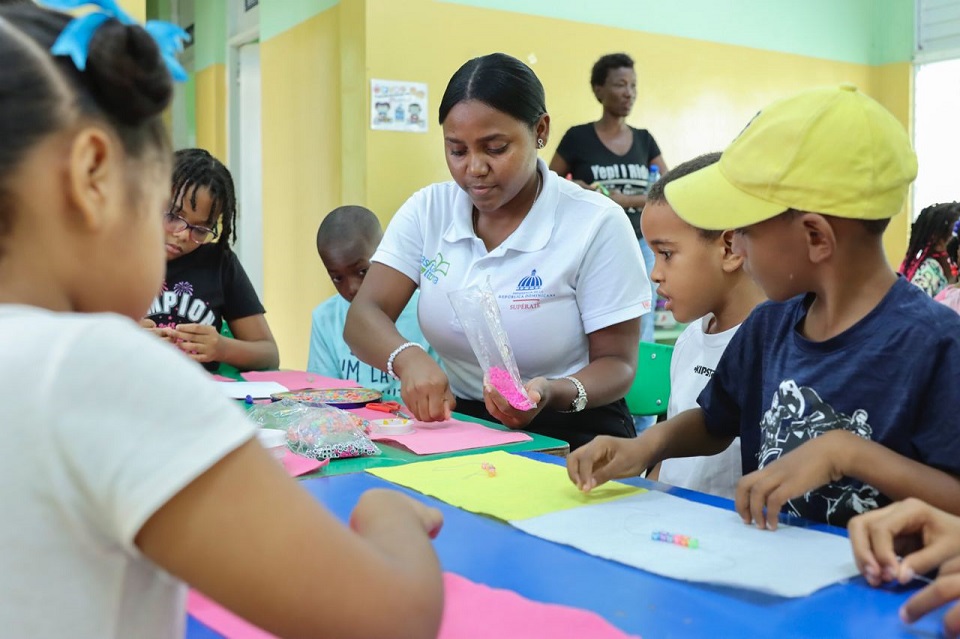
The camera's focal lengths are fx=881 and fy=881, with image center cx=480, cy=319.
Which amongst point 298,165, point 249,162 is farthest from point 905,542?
point 249,162

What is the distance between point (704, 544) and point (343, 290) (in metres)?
1.78

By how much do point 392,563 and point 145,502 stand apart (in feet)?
0.54

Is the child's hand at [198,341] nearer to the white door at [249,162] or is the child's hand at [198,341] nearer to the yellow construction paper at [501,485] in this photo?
the yellow construction paper at [501,485]

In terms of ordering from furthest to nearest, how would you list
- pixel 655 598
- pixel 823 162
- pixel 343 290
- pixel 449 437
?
pixel 343 290 → pixel 449 437 → pixel 823 162 → pixel 655 598

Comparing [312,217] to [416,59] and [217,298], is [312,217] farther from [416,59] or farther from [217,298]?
[217,298]

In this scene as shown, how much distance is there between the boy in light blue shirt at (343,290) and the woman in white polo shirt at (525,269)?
55 cm

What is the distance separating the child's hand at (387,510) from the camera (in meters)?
0.64

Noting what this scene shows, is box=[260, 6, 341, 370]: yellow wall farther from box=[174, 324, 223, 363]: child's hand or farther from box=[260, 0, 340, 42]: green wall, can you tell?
box=[174, 324, 223, 363]: child's hand

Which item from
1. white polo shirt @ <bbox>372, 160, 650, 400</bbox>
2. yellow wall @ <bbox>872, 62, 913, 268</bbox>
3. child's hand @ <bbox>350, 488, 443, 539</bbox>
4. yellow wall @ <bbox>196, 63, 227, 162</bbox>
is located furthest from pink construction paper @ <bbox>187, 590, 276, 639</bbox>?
yellow wall @ <bbox>872, 62, 913, 268</bbox>

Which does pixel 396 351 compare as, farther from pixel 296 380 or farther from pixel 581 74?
pixel 581 74

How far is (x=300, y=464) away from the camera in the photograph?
124 cm

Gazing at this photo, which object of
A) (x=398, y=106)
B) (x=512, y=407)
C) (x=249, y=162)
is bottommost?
(x=512, y=407)

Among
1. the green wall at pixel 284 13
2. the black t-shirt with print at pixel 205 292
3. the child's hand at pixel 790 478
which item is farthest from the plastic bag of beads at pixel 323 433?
the green wall at pixel 284 13

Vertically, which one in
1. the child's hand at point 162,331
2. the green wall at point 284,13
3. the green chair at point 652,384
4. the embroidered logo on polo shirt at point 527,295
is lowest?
the green chair at point 652,384
